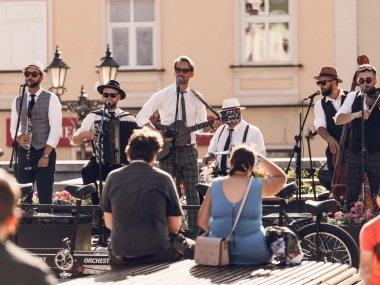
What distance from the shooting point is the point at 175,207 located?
336 inches

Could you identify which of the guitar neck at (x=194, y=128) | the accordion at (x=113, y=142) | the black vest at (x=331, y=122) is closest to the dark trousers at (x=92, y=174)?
the accordion at (x=113, y=142)

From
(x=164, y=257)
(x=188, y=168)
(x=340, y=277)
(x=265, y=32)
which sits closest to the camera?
(x=340, y=277)

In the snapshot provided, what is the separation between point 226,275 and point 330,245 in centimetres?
268

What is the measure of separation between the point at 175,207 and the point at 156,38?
17982 millimetres

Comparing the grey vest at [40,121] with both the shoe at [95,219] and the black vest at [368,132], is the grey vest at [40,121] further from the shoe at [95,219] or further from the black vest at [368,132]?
the black vest at [368,132]

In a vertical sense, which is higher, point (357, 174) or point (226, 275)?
point (357, 174)

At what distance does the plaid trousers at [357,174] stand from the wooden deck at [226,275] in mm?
3706

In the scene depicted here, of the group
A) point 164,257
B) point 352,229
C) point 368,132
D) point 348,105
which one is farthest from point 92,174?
point 164,257

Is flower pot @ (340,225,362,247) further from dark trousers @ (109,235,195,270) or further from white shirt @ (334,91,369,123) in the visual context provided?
dark trousers @ (109,235,195,270)

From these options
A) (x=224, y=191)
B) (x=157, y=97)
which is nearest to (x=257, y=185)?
(x=224, y=191)

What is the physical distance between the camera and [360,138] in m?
12.3

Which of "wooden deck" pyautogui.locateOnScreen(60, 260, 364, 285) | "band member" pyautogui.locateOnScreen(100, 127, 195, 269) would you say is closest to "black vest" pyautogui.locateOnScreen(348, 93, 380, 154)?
"wooden deck" pyautogui.locateOnScreen(60, 260, 364, 285)

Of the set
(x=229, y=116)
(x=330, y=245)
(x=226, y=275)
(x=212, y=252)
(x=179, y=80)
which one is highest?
(x=179, y=80)

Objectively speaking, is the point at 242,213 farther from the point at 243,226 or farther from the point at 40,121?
the point at 40,121
